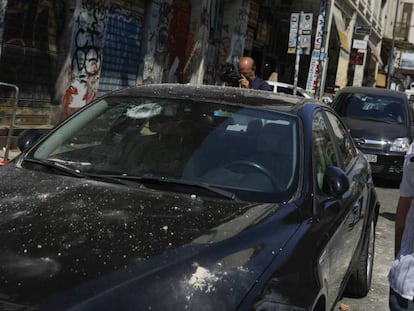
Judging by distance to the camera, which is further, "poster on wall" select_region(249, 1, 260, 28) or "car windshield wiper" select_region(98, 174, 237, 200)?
"poster on wall" select_region(249, 1, 260, 28)

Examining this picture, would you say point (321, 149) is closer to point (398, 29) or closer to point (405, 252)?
point (405, 252)

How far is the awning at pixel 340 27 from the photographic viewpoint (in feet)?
85.6

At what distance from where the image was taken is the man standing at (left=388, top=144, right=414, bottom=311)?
2441 millimetres

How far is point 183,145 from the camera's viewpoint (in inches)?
131

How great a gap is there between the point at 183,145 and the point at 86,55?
8.13 meters

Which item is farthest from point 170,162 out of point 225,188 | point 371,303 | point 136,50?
point 136,50

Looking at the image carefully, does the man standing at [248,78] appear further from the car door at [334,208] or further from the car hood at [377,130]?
the car hood at [377,130]

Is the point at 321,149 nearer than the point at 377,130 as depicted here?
Yes

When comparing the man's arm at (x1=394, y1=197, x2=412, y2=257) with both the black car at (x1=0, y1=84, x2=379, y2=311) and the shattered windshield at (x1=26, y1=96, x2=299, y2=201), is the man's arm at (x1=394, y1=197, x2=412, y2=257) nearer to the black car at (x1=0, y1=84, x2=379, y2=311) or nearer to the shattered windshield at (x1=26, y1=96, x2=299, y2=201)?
the black car at (x1=0, y1=84, x2=379, y2=311)

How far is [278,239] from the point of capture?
250 cm

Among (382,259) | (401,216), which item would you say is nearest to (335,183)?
(401,216)

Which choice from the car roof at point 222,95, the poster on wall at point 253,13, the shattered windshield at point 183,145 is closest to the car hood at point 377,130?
the car roof at point 222,95

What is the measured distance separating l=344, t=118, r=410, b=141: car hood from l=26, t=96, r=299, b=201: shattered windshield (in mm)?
7018

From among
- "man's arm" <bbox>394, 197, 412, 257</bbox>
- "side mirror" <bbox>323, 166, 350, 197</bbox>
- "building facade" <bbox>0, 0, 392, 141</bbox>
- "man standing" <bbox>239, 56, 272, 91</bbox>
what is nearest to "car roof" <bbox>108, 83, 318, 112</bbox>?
"side mirror" <bbox>323, 166, 350, 197</bbox>
